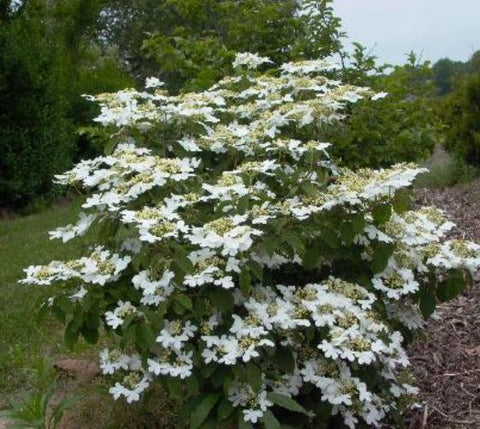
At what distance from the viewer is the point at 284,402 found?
→ 2668 mm

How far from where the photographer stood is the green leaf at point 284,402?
2648mm

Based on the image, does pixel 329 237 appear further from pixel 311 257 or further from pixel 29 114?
pixel 29 114

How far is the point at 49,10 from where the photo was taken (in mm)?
18078

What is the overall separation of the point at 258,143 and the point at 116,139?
63 cm

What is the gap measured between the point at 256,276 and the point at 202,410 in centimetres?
50

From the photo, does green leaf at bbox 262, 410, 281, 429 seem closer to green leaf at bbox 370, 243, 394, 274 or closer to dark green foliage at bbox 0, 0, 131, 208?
green leaf at bbox 370, 243, 394, 274

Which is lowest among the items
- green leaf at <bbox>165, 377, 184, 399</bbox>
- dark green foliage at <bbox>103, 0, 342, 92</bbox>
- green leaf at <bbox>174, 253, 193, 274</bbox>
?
green leaf at <bbox>165, 377, 184, 399</bbox>

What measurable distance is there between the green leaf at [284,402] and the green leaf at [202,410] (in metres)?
0.19

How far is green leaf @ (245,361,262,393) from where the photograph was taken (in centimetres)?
259

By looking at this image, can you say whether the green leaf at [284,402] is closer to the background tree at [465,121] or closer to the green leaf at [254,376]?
the green leaf at [254,376]

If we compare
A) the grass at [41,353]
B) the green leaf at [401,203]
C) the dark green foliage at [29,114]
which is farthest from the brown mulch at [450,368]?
the dark green foliage at [29,114]

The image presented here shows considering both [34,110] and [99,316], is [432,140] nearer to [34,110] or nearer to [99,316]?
[99,316]

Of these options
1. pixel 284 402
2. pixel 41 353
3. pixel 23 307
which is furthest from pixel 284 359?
pixel 23 307

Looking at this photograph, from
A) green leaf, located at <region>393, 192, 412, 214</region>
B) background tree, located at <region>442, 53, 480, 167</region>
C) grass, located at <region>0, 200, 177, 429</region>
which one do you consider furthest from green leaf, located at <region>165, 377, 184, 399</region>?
background tree, located at <region>442, 53, 480, 167</region>
